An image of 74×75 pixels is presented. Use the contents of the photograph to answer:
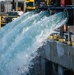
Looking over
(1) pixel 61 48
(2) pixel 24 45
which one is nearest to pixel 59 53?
(1) pixel 61 48

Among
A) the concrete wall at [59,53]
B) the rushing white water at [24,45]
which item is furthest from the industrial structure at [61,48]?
the rushing white water at [24,45]

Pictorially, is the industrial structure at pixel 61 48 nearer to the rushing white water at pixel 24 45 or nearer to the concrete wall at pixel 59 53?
the concrete wall at pixel 59 53

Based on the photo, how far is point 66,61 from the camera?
25094 millimetres

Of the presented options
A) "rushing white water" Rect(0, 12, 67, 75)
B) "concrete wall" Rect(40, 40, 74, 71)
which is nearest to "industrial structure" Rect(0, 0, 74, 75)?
"concrete wall" Rect(40, 40, 74, 71)

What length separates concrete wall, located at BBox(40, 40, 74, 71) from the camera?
24.5 m

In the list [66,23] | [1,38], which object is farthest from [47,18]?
[1,38]

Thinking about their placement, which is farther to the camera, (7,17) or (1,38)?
(7,17)

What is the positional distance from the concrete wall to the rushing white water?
2.35 feet

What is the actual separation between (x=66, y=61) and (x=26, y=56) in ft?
13.2

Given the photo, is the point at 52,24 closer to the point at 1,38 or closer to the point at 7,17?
the point at 1,38

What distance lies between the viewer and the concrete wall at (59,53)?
2450 cm

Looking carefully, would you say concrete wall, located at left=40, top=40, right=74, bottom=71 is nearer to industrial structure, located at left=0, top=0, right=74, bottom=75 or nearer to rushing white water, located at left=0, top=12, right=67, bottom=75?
industrial structure, located at left=0, top=0, right=74, bottom=75

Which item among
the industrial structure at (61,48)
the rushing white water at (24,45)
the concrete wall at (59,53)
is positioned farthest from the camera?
the rushing white water at (24,45)

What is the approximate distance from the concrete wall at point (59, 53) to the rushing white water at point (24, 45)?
72 centimetres
